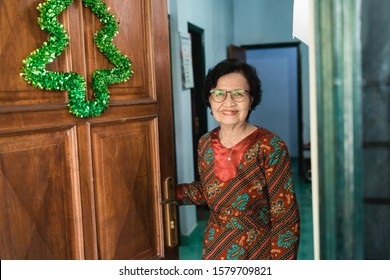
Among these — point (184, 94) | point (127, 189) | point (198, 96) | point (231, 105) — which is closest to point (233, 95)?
point (231, 105)

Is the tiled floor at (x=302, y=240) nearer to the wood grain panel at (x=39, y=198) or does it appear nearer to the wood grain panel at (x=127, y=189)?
the wood grain panel at (x=127, y=189)

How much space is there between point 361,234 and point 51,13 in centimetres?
90

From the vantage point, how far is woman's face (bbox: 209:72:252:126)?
1.54 metres

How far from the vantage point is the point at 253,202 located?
5.10ft

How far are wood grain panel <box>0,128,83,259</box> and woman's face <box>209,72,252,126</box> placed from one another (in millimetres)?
483

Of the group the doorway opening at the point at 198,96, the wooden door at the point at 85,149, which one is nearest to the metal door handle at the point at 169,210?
the wooden door at the point at 85,149

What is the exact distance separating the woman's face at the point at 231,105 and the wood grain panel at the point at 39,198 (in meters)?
0.48

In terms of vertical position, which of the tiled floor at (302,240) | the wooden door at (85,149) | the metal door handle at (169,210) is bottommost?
the tiled floor at (302,240)

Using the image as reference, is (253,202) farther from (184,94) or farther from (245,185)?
(184,94)

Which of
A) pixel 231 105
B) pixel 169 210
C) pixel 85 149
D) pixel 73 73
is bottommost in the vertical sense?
pixel 169 210

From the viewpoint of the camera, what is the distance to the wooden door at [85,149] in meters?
1.17

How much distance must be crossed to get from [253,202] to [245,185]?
6 cm

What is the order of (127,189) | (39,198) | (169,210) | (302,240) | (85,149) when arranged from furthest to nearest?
(302,240) < (169,210) < (127,189) < (85,149) < (39,198)

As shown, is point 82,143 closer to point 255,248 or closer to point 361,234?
point 255,248
